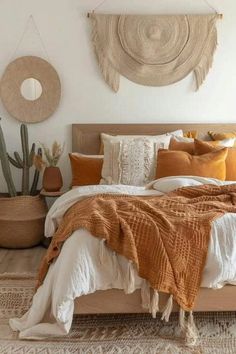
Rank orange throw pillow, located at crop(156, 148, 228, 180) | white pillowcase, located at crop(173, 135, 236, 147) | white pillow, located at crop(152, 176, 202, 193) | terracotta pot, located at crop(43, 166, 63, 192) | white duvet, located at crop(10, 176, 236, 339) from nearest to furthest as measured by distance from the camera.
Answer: white duvet, located at crop(10, 176, 236, 339)
white pillow, located at crop(152, 176, 202, 193)
orange throw pillow, located at crop(156, 148, 228, 180)
white pillowcase, located at crop(173, 135, 236, 147)
terracotta pot, located at crop(43, 166, 63, 192)

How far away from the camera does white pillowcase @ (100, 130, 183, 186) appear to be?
3.82 m

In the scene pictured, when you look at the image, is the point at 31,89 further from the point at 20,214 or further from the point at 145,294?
the point at 145,294

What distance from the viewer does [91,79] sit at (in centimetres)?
445

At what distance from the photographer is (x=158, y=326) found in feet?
8.75

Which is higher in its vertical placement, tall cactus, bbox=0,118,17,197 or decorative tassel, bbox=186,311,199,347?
tall cactus, bbox=0,118,17,197

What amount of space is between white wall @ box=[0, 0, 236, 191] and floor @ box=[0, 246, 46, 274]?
716mm

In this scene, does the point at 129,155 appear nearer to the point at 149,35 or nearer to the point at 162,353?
the point at 149,35

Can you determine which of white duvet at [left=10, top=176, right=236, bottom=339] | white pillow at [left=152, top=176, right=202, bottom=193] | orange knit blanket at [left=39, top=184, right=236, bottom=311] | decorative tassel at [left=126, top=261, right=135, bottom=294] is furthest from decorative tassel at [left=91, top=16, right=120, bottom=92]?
decorative tassel at [left=126, top=261, right=135, bottom=294]

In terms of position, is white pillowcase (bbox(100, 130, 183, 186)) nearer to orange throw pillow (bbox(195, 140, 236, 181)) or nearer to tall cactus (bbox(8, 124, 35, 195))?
orange throw pillow (bbox(195, 140, 236, 181))

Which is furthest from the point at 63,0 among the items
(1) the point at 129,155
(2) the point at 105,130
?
(1) the point at 129,155

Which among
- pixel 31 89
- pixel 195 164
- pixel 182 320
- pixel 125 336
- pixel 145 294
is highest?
pixel 31 89

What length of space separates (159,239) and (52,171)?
195cm

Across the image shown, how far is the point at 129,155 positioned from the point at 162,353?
1787 mm

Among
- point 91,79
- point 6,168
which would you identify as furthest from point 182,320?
point 91,79
